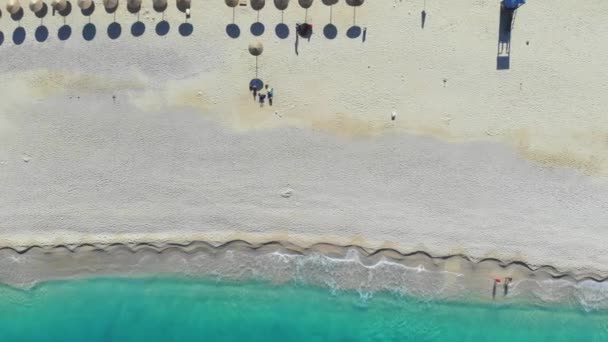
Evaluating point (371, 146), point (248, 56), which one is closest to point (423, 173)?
point (371, 146)

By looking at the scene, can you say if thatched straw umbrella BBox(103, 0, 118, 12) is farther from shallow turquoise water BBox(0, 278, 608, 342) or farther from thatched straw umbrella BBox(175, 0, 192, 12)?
shallow turquoise water BBox(0, 278, 608, 342)

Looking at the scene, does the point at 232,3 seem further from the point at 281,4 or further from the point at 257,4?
the point at 281,4

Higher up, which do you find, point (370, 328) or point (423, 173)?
point (423, 173)

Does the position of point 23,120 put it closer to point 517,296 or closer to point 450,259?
point 450,259

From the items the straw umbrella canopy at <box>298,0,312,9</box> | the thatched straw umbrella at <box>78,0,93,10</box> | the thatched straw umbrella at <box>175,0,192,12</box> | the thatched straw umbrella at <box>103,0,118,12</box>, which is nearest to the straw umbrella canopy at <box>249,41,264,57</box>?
the straw umbrella canopy at <box>298,0,312,9</box>

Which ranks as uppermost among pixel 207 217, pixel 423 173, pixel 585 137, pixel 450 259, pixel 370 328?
pixel 585 137
